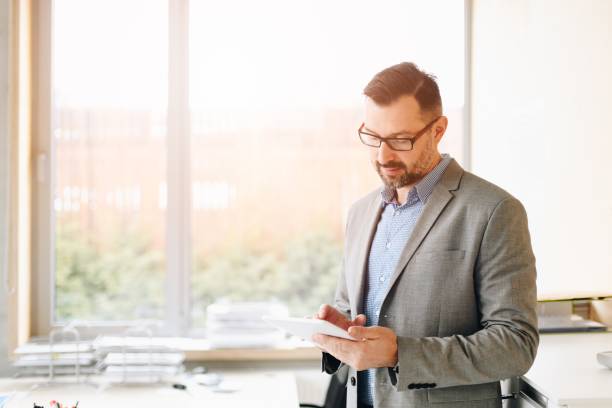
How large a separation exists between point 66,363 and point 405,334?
1843 millimetres

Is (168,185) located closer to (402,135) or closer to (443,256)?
(402,135)

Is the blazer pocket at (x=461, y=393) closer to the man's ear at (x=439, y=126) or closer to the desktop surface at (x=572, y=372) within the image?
the desktop surface at (x=572, y=372)

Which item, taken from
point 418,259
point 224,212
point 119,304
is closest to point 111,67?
point 224,212

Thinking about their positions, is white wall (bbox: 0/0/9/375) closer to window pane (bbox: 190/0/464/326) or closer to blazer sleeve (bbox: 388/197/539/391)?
window pane (bbox: 190/0/464/326)

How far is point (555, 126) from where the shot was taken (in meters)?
2.98

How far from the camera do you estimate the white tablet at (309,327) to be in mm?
1804

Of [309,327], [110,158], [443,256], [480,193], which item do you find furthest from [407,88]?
[110,158]

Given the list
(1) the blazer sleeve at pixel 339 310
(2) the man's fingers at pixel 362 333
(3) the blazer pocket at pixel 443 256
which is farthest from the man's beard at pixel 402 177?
(2) the man's fingers at pixel 362 333

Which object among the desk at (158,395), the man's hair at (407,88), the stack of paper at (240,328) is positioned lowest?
the desk at (158,395)

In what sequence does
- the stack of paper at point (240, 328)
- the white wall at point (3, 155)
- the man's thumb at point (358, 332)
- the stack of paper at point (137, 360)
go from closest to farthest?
the man's thumb at point (358, 332)
the stack of paper at point (137, 360)
the white wall at point (3, 155)
the stack of paper at point (240, 328)

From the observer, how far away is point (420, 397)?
1878mm

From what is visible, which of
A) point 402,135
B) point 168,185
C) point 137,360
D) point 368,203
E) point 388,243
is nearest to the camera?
point 402,135

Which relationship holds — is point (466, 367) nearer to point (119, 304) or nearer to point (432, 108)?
point (432, 108)

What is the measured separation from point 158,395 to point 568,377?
1.62 m
